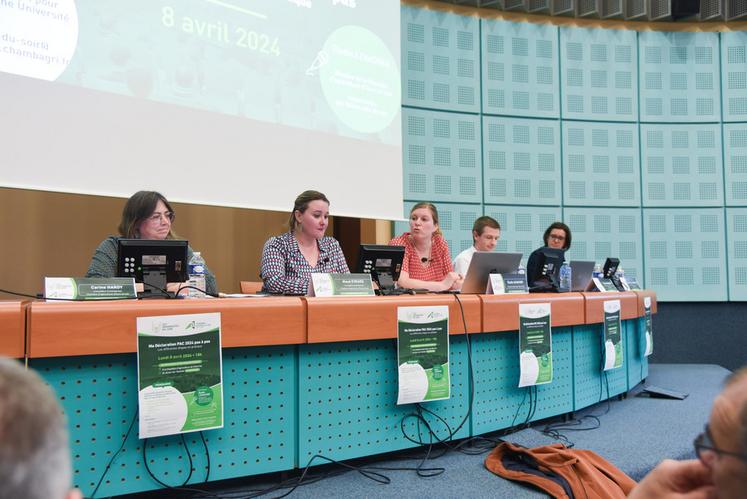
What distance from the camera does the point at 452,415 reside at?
6.52ft

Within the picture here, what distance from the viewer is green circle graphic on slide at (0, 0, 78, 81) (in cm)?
254

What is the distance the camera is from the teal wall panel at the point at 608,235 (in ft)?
16.5

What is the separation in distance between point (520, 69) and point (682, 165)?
69.3 inches

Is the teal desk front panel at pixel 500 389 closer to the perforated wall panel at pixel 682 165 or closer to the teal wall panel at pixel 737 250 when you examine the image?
the perforated wall panel at pixel 682 165

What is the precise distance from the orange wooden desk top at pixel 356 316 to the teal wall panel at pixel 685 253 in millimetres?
3870

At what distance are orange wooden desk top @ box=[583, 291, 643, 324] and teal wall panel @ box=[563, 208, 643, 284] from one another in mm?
1884

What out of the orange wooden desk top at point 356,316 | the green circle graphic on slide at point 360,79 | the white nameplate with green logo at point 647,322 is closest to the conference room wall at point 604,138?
the green circle graphic on slide at point 360,79

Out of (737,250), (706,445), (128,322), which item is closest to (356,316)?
(128,322)

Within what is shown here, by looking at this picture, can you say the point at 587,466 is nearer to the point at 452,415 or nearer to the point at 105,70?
the point at 452,415

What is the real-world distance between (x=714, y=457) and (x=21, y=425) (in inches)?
20.9

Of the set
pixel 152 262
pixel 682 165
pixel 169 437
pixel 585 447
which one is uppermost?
pixel 682 165

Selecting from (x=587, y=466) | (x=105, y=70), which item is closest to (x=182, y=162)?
(x=105, y=70)

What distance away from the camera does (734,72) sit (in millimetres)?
5172

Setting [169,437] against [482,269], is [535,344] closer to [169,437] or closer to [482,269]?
[482,269]
